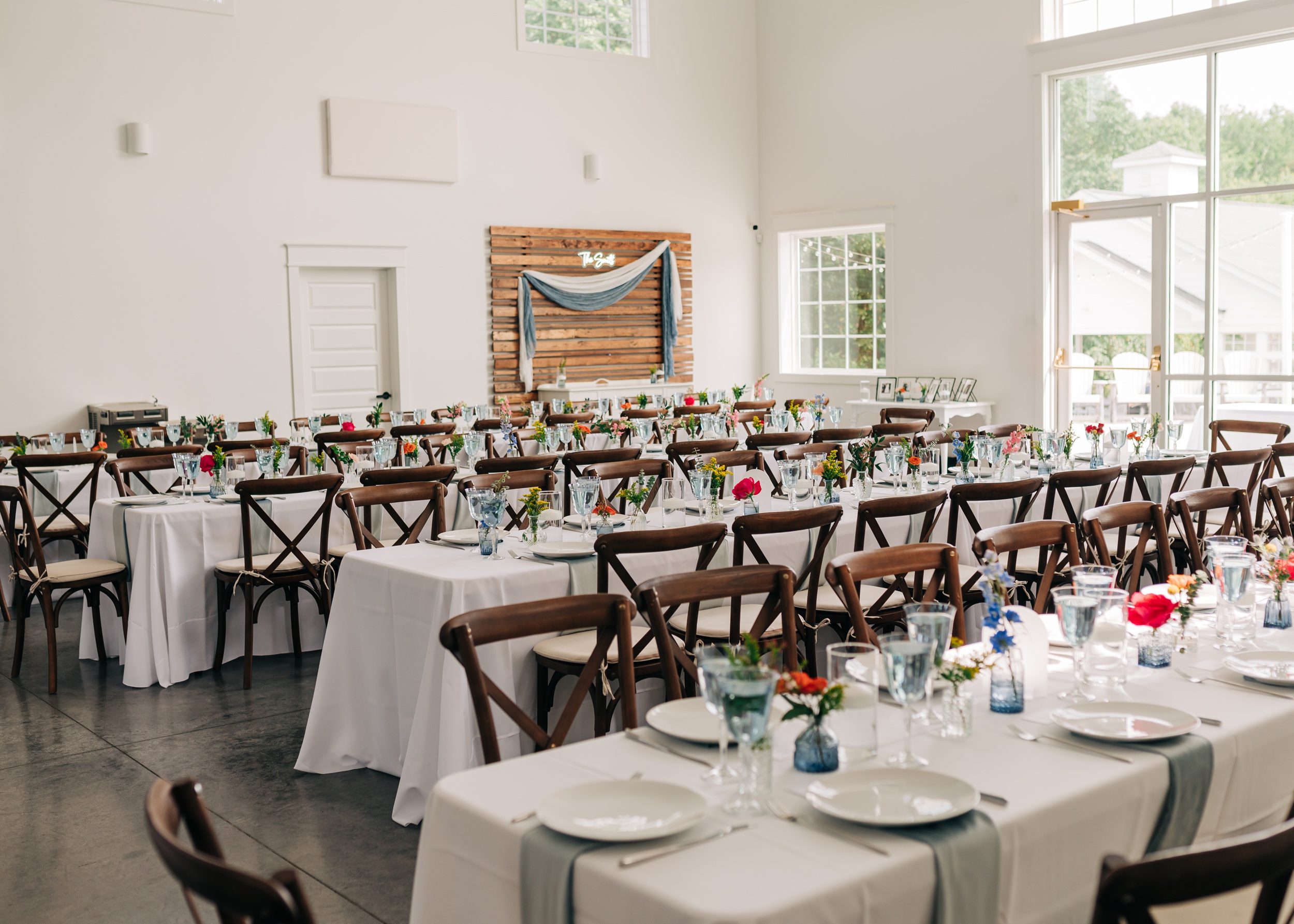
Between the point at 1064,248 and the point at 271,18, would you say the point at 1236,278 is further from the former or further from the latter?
the point at 271,18

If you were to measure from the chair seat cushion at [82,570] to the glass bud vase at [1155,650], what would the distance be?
4.49m

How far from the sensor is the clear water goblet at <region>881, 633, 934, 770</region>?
2.01 m

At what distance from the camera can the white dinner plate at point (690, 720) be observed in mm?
2127

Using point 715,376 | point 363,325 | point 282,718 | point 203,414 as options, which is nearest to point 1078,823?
point 282,718

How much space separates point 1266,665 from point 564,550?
7.29 feet

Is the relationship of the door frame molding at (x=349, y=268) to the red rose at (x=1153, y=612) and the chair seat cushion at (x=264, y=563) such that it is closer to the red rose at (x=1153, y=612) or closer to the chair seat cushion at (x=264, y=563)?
the chair seat cushion at (x=264, y=563)

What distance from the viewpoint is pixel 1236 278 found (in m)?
10.5

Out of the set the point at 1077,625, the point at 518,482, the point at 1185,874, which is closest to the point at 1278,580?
the point at 1077,625

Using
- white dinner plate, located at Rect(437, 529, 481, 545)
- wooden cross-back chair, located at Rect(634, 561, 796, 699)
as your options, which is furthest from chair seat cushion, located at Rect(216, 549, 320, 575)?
wooden cross-back chair, located at Rect(634, 561, 796, 699)

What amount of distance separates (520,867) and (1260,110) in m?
10.6

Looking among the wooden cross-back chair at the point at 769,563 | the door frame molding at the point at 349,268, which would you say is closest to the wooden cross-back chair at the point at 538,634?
the wooden cross-back chair at the point at 769,563

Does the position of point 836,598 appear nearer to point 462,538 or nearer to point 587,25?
point 462,538

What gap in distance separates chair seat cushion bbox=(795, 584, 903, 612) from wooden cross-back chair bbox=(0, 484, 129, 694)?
9.77 feet

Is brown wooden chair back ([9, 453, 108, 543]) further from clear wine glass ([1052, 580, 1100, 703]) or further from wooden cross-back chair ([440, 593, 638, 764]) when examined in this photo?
clear wine glass ([1052, 580, 1100, 703])
